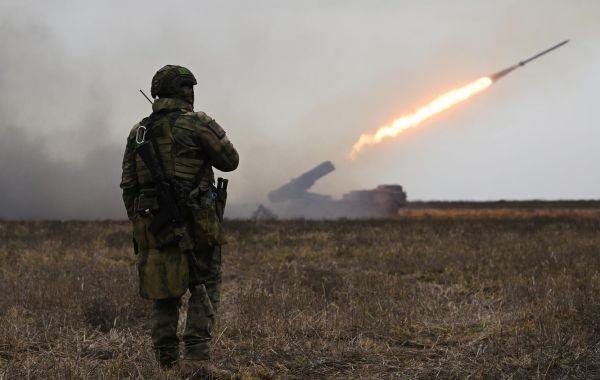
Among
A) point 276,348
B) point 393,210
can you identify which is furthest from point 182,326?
point 393,210

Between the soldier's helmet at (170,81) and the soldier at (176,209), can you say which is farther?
the soldier's helmet at (170,81)

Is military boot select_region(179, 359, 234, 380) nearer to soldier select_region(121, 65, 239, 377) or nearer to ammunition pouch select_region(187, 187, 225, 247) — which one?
soldier select_region(121, 65, 239, 377)

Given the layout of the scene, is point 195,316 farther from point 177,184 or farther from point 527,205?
point 527,205

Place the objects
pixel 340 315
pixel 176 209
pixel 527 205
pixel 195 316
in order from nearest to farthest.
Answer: pixel 176 209, pixel 195 316, pixel 340 315, pixel 527 205

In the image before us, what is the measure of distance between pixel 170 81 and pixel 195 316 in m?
1.89

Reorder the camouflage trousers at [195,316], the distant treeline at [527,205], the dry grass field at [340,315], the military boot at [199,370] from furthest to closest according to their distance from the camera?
the distant treeline at [527,205] → the dry grass field at [340,315] → the camouflage trousers at [195,316] → the military boot at [199,370]

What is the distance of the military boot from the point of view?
497cm

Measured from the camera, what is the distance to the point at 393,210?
39.0 metres

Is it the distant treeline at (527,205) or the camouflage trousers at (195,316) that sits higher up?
the distant treeline at (527,205)

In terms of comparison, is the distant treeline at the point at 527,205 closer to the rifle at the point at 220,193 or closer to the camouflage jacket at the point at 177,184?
the rifle at the point at 220,193

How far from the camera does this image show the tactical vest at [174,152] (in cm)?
504

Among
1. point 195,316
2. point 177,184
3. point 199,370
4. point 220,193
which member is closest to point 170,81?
point 177,184

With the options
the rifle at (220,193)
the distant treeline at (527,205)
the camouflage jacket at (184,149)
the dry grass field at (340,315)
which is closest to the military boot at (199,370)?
the dry grass field at (340,315)

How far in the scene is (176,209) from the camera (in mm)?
4984
